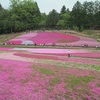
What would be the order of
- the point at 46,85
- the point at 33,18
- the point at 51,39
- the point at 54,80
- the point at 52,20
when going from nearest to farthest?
1. the point at 46,85
2. the point at 54,80
3. the point at 51,39
4. the point at 33,18
5. the point at 52,20

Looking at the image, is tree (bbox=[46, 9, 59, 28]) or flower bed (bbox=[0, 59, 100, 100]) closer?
flower bed (bbox=[0, 59, 100, 100])

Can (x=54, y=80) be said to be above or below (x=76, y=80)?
above

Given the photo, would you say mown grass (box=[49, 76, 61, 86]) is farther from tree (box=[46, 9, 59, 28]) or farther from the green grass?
tree (box=[46, 9, 59, 28])

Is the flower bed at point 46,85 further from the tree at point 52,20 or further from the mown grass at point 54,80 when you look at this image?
the tree at point 52,20

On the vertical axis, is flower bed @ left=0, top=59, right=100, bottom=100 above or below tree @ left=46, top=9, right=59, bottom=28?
below

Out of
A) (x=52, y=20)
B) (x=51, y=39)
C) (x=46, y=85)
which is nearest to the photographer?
(x=46, y=85)

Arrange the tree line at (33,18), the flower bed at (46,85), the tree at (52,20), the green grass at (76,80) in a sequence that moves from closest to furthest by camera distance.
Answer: the flower bed at (46,85), the green grass at (76,80), the tree line at (33,18), the tree at (52,20)

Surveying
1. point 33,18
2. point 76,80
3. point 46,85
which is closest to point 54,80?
point 46,85

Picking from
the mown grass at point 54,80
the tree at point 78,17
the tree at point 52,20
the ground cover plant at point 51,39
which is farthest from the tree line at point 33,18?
the mown grass at point 54,80

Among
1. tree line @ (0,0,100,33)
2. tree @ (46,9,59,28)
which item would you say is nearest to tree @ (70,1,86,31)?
tree line @ (0,0,100,33)

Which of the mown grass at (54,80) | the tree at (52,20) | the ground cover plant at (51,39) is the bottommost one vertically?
the ground cover plant at (51,39)

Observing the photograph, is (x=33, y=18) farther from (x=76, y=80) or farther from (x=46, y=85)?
(x=46, y=85)

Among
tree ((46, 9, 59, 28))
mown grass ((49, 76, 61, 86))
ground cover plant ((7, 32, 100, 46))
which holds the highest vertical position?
tree ((46, 9, 59, 28))

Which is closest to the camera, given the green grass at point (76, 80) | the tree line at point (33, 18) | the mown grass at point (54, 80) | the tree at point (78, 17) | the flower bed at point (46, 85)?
the flower bed at point (46, 85)
